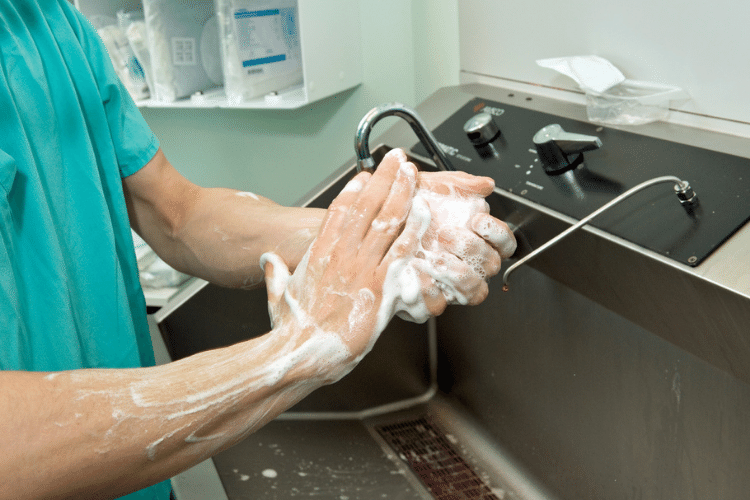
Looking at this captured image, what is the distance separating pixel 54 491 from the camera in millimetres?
479

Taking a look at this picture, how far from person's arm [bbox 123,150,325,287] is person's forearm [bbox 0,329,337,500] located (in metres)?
0.23

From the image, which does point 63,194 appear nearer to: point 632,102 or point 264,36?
point 632,102

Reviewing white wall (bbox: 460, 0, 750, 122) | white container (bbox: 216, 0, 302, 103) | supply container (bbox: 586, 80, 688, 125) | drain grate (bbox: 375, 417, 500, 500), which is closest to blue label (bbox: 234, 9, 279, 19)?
white container (bbox: 216, 0, 302, 103)

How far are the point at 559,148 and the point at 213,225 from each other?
0.46 m

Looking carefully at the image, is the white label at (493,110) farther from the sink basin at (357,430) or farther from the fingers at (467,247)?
the fingers at (467,247)

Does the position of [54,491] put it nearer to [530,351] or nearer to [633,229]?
[633,229]

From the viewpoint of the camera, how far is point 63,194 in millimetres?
746

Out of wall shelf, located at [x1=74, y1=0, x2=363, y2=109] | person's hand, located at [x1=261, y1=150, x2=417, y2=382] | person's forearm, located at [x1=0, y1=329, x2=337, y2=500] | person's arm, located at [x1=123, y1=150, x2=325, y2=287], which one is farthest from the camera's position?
wall shelf, located at [x1=74, y1=0, x2=363, y2=109]

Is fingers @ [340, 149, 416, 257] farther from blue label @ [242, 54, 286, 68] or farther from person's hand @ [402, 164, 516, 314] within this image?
blue label @ [242, 54, 286, 68]

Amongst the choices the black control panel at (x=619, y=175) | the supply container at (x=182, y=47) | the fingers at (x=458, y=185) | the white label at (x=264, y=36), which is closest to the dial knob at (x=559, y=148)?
the black control panel at (x=619, y=175)

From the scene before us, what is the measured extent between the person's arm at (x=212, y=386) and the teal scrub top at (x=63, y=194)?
0.20 metres

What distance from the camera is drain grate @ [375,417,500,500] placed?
37.8 inches

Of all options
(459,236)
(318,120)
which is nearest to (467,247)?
(459,236)

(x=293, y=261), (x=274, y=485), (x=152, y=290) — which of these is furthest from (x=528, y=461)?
(x=152, y=290)
